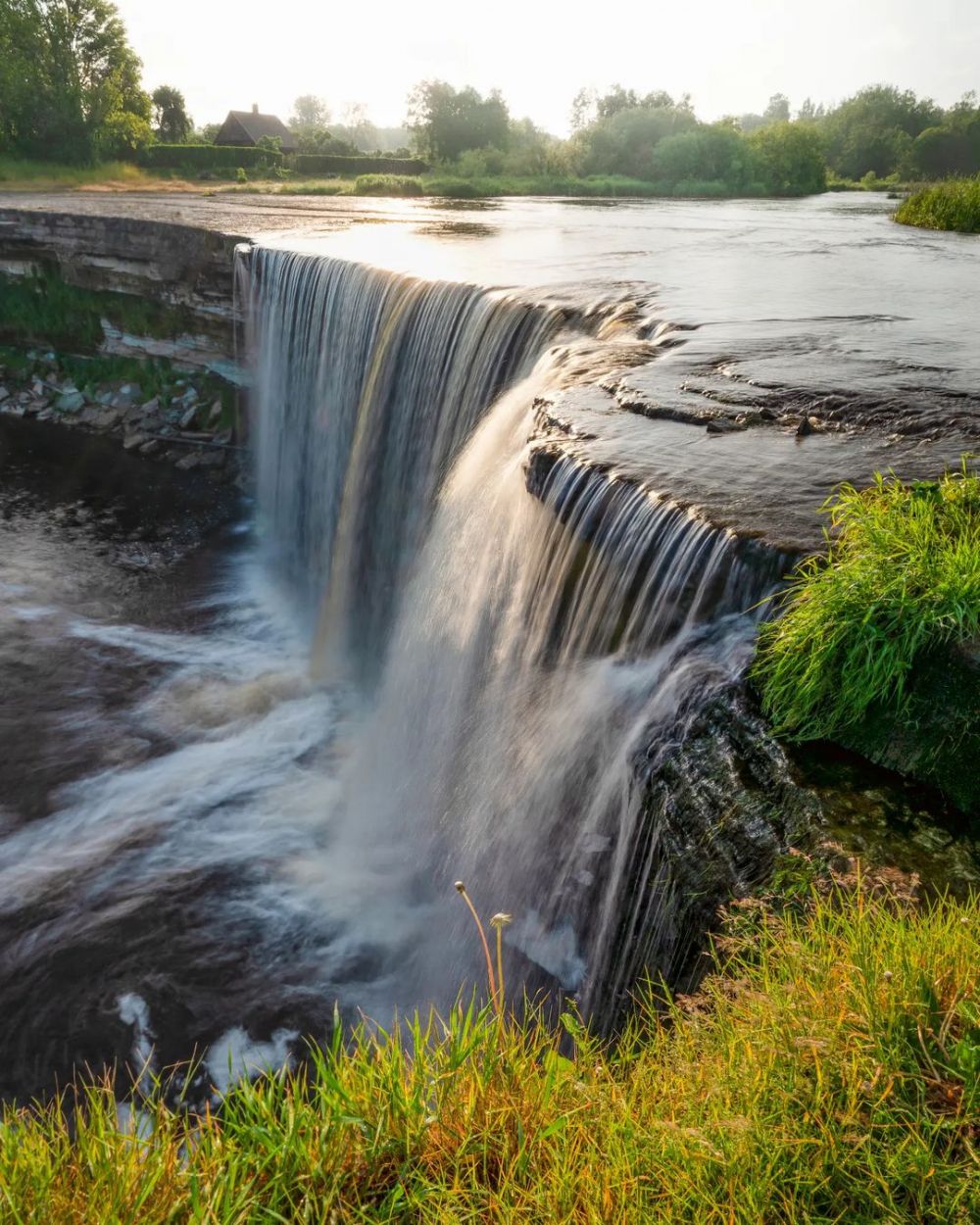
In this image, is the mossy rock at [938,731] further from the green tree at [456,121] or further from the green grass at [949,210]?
the green tree at [456,121]

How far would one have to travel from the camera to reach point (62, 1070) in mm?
5211

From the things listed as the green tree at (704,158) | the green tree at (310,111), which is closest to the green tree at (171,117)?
the green tree at (704,158)

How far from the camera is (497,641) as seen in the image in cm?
598

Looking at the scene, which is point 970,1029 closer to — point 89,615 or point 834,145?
point 89,615

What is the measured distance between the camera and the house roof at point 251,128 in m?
54.9

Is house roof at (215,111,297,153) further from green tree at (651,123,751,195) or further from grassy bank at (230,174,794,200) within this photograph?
green tree at (651,123,751,195)

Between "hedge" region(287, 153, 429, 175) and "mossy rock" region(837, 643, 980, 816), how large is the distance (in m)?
44.8

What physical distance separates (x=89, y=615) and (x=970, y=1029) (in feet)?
34.5

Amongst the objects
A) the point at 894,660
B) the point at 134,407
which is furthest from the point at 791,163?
the point at 894,660

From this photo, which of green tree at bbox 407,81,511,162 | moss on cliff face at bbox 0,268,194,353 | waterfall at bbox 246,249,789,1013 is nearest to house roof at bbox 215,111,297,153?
green tree at bbox 407,81,511,162

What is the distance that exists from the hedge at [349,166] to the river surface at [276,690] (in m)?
33.1

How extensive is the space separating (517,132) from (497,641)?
50.5 meters

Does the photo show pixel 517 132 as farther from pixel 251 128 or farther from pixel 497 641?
pixel 497 641

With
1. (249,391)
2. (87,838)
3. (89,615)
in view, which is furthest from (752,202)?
(87,838)
